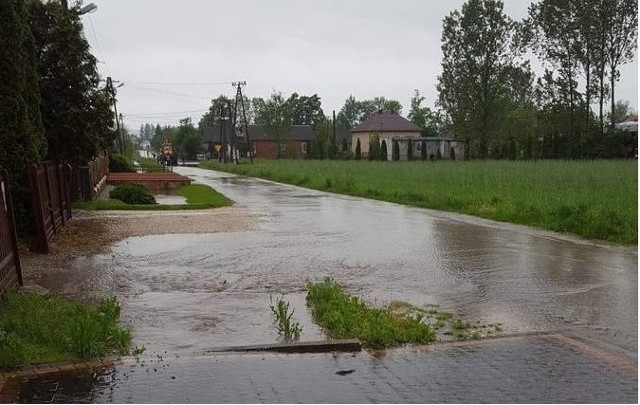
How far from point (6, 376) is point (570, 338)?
4.63m

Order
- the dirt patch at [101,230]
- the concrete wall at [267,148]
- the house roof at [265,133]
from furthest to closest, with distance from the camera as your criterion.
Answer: the concrete wall at [267,148]
the house roof at [265,133]
the dirt patch at [101,230]

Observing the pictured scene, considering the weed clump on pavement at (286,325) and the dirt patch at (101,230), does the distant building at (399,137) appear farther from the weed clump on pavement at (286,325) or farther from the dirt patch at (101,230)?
the weed clump on pavement at (286,325)

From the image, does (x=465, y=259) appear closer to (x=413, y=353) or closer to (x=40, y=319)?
(x=413, y=353)

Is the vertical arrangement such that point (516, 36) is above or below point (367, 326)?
above

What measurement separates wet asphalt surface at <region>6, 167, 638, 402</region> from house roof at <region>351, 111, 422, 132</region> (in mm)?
87155

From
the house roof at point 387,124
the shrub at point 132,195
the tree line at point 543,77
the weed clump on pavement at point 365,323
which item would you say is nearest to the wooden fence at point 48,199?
the shrub at point 132,195

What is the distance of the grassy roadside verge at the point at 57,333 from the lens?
19.3 feet

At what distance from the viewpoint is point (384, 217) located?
18516 millimetres

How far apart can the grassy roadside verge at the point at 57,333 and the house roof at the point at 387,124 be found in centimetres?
9614

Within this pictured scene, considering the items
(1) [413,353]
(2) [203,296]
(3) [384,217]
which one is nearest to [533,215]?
(3) [384,217]

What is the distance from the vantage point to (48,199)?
13.9m

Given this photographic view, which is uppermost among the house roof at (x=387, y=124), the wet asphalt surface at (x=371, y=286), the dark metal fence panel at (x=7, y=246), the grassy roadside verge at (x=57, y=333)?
the house roof at (x=387, y=124)

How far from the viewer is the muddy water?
7.18 m

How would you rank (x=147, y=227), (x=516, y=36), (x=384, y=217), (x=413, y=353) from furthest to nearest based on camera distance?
(x=516, y=36)
(x=384, y=217)
(x=147, y=227)
(x=413, y=353)
